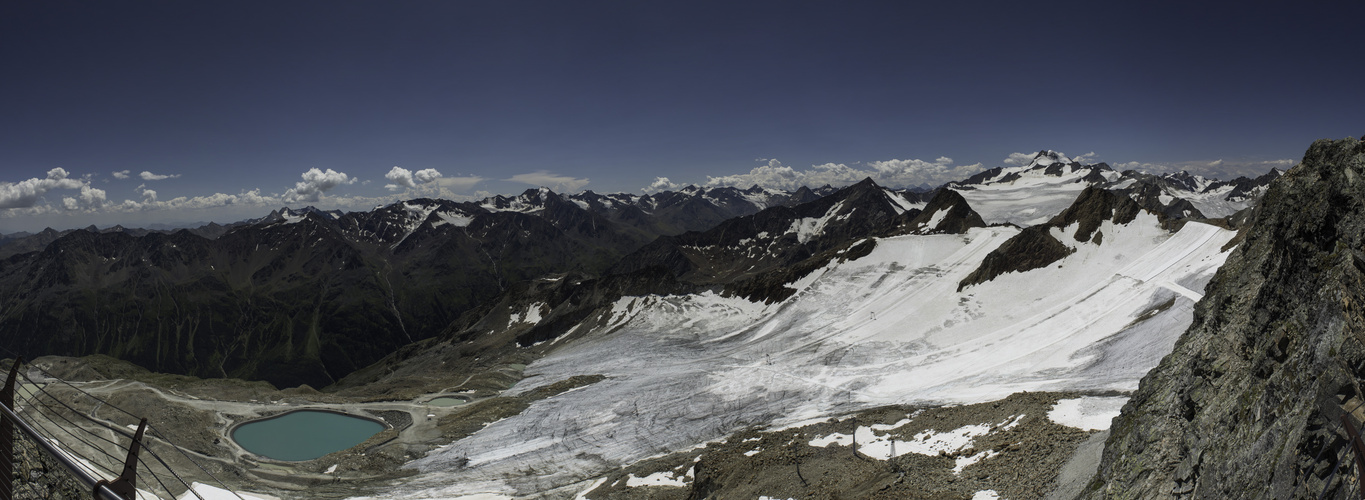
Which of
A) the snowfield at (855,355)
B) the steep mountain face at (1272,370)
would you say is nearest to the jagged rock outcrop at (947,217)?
the snowfield at (855,355)

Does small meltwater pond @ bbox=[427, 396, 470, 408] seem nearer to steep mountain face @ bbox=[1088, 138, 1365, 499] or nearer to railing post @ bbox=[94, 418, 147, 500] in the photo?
railing post @ bbox=[94, 418, 147, 500]

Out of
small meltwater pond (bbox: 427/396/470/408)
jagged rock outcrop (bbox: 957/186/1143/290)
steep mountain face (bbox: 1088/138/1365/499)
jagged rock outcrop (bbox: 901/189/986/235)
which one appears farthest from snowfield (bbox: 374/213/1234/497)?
jagged rock outcrop (bbox: 901/189/986/235)

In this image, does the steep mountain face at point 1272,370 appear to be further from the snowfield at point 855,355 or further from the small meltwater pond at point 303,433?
the small meltwater pond at point 303,433

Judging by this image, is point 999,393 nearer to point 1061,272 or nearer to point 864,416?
point 864,416

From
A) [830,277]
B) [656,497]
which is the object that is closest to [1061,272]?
[830,277]

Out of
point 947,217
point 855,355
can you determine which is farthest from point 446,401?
point 947,217
